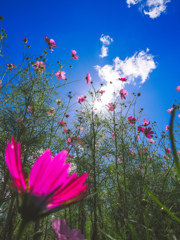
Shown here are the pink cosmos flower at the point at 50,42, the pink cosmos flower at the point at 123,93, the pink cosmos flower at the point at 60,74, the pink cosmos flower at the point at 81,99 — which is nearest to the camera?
the pink cosmos flower at the point at 50,42

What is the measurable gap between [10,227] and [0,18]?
201cm

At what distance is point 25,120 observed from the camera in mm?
1863

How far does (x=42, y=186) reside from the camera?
241 mm

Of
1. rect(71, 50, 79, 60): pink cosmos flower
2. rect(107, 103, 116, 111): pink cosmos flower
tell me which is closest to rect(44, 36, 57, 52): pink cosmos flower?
rect(71, 50, 79, 60): pink cosmos flower

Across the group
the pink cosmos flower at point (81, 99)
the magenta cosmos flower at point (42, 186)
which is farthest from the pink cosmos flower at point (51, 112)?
the magenta cosmos flower at point (42, 186)

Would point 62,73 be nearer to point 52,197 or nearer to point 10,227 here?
point 10,227

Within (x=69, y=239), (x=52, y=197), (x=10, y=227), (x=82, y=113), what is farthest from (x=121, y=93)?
(x=52, y=197)

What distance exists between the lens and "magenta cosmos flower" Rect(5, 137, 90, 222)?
223 millimetres

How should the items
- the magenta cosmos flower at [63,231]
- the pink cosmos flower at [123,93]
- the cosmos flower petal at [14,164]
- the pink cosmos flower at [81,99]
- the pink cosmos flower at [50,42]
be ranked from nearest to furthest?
the cosmos flower petal at [14,164] < the magenta cosmos flower at [63,231] < the pink cosmos flower at [50,42] < the pink cosmos flower at [123,93] < the pink cosmos flower at [81,99]

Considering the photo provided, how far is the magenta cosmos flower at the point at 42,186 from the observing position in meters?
0.22

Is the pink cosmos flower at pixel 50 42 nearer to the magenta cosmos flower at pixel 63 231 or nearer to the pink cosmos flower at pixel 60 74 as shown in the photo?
the pink cosmos flower at pixel 60 74

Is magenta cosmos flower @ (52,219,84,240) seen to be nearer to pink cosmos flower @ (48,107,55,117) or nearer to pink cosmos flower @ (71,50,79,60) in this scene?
pink cosmos flower @ (48,107,55,117)

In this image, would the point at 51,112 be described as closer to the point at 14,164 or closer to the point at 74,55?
the point at 74,55

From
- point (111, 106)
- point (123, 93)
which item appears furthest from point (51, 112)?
point (123, 93)
